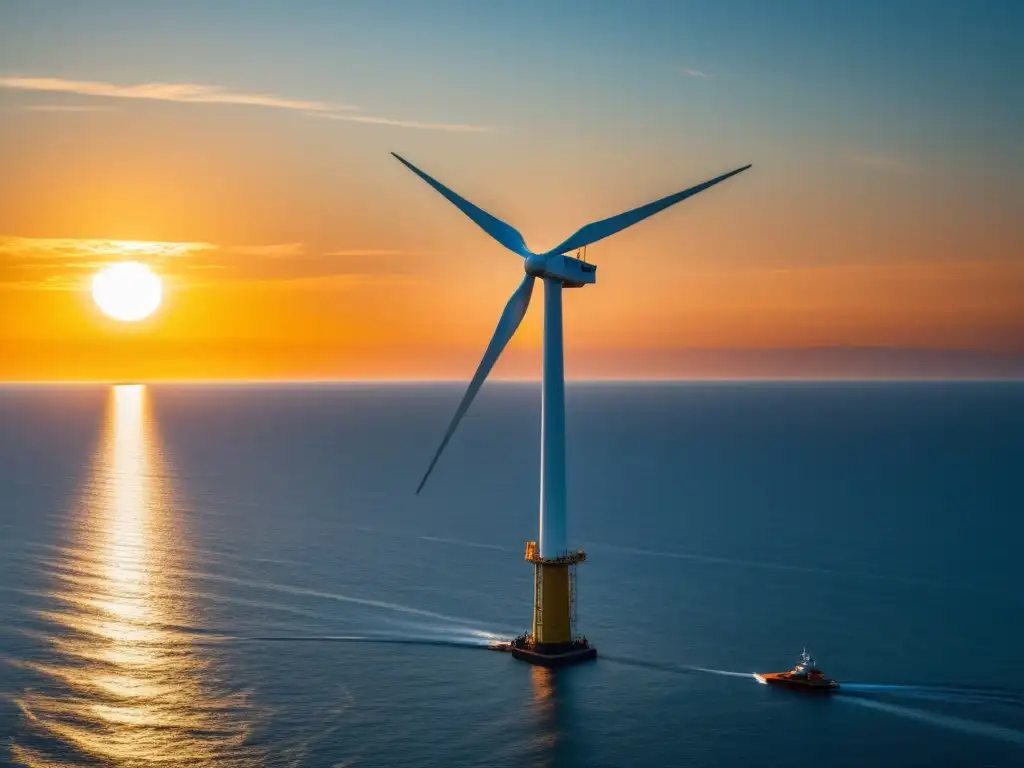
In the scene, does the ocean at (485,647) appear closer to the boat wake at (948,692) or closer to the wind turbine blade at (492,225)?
the boat wake at (948,692)

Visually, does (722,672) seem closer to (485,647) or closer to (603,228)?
(485,647)

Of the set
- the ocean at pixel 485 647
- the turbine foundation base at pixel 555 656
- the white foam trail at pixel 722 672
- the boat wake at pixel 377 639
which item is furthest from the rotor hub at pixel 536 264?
the white foam trail at pixel 722 672

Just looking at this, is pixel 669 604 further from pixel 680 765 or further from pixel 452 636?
pixel 680 765

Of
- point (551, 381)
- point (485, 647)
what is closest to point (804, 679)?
point (485, 647)

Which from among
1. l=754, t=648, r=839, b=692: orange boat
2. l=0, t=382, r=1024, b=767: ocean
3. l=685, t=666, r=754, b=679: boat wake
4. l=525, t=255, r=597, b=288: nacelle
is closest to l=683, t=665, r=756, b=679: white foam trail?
l=685, t=666, r=754, b=679: boat wake

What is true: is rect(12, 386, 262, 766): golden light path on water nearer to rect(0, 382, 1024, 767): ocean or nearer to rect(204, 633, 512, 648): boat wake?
rect(0, 382, 1024, 767): ocean

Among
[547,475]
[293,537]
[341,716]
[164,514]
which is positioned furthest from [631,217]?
[164,514]
